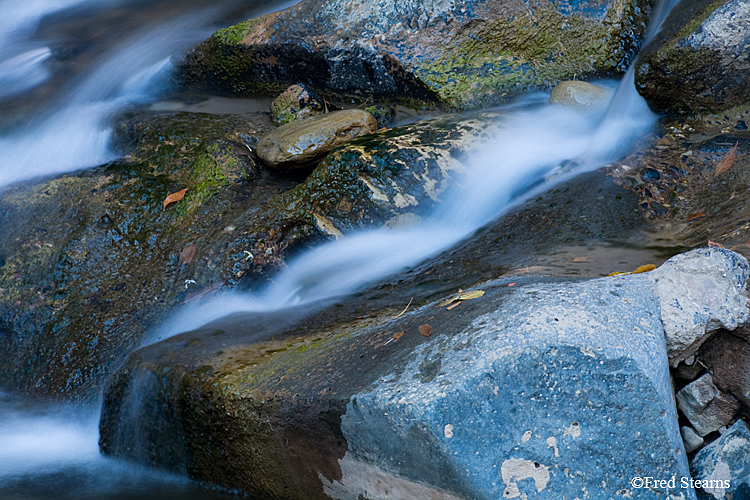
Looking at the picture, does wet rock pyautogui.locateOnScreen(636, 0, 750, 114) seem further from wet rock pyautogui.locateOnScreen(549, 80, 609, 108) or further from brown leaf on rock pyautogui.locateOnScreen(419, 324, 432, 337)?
brown leaf on rock pyautogui.locateOnScreen(419, 324, 432, 337)

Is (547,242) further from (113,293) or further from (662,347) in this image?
(113,293)

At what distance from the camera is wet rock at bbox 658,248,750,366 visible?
2.16 m

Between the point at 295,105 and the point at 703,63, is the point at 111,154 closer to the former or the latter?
the point at 295,105

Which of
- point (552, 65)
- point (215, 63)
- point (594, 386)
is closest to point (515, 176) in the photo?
point (552, 65)

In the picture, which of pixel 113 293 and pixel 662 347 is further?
pixel 113 293

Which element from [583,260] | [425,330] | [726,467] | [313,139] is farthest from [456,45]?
[726,467]

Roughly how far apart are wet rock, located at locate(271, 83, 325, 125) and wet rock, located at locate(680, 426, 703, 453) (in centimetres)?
456

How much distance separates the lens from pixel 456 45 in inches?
218

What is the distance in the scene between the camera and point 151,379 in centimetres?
313

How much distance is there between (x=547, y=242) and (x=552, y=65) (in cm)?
280

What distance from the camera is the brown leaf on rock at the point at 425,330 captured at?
2.35m

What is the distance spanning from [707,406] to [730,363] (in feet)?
0.64

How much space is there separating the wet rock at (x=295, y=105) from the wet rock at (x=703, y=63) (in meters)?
3.13

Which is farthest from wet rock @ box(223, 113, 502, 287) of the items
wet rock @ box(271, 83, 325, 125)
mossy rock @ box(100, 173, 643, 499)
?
wet rock @ box(271, 83, 325, 125)
